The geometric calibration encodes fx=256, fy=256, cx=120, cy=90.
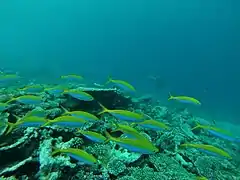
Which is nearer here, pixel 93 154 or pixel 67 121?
pixel 67 121

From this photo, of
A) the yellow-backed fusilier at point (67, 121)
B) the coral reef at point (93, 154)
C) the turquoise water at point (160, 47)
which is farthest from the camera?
the turquoise water at point (160, 47)

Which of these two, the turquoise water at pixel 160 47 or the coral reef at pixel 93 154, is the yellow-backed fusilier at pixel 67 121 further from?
the turquoise water at pixel 160 47

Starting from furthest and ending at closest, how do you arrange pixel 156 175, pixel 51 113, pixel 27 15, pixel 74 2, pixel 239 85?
pixel 27 15 → pixel 74 2 → pixel 239 85 → pixel 51 113 → pixel 156 175

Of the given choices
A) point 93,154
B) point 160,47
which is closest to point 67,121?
point 93,154

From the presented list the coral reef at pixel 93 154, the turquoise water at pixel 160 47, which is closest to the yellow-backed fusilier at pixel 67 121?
the coral reef at pixel 93 154

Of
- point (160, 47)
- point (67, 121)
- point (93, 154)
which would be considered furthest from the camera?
point (160, 47)

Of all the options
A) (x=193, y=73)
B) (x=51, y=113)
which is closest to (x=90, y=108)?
(x=51, y=113)

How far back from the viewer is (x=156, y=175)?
189 inches

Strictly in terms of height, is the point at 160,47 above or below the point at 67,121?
above

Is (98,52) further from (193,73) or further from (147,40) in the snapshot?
(193,73)

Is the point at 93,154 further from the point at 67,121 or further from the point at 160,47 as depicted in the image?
the point at 160,47

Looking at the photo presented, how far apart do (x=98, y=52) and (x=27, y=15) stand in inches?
4308

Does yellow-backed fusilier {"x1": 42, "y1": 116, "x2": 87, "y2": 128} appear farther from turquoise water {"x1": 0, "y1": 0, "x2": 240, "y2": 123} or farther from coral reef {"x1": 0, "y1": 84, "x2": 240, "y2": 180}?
turquoise water {"x1": 0, "y1": 0, "x2": 240, "y2": 123}

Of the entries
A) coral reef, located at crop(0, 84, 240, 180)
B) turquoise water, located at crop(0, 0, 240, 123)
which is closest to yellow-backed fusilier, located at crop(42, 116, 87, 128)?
coral reef, located at crop(0, 84, 240, 180)
